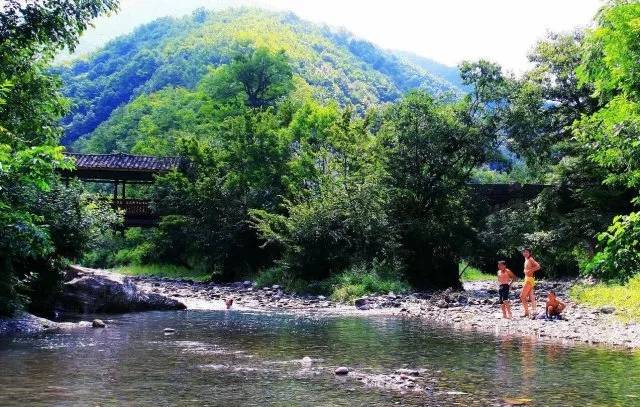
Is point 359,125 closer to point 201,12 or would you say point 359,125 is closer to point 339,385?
point 339,385

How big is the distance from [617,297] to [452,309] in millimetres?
4585

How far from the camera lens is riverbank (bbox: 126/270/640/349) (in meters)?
13.9

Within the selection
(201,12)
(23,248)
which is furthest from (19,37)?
(201,12)

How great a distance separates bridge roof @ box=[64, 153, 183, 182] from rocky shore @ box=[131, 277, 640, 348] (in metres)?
11.5

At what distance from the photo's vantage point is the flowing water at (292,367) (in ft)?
26.2

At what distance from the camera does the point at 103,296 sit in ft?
60.8

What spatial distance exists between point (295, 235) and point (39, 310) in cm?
1157

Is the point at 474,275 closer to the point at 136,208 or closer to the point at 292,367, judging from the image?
the point at 136,208

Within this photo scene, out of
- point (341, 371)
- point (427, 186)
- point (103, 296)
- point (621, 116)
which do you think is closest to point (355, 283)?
point (427, 186)

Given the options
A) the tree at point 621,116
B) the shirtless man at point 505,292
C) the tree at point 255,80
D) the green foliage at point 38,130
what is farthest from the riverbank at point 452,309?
the tree at point 255,80

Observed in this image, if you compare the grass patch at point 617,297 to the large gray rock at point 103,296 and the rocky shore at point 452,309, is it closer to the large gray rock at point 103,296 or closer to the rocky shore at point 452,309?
the rocky shore at point 452,309

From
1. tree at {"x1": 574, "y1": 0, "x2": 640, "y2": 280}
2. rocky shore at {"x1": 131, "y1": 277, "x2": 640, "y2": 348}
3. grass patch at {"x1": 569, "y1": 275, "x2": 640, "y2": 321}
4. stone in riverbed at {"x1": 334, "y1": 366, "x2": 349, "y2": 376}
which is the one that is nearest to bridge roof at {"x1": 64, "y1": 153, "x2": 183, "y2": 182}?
rocky shore at {"x1": 131, "y1": 277, "x2": 640, "y2": 348}

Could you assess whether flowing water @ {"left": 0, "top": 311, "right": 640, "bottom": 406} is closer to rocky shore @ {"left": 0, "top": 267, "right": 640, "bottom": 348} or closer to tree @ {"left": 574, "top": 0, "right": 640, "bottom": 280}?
rocky shore @ {"left": 0, "top": 267, "right": 640, "bottom": 348}

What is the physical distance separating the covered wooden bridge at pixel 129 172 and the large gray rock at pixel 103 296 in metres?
19.5
